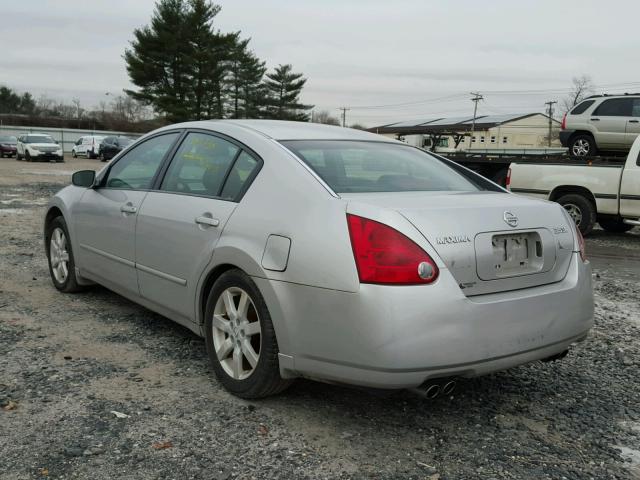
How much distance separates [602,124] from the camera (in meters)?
14.1

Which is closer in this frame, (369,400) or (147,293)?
(369,400)

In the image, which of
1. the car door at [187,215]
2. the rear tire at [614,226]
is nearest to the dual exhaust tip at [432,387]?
the car door at [187,215]

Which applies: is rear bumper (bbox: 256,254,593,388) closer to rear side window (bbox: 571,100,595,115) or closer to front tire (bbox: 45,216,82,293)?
front tire (bbox: 45,216,82,293)

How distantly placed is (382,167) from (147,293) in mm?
1729

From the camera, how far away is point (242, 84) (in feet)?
168

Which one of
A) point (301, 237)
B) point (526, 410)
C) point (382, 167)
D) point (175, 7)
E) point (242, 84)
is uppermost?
point (175, 7)

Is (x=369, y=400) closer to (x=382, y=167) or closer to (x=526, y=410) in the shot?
(x=526, y=410)

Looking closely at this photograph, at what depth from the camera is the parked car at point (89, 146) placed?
39312 millimetres

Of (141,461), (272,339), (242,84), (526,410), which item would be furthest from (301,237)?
(242,84)

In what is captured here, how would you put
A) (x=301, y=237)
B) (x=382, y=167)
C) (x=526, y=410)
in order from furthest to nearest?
1. (x=382, y=167)
2. (x=526, y=410)
3. (x=301, y=237)

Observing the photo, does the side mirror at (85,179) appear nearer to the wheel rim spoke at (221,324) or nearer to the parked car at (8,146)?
the wheel rim spoke at (221,324)

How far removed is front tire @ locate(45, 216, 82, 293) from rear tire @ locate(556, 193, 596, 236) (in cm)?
836

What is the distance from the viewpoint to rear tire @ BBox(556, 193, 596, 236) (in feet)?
34.5

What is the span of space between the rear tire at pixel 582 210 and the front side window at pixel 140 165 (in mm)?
8217
